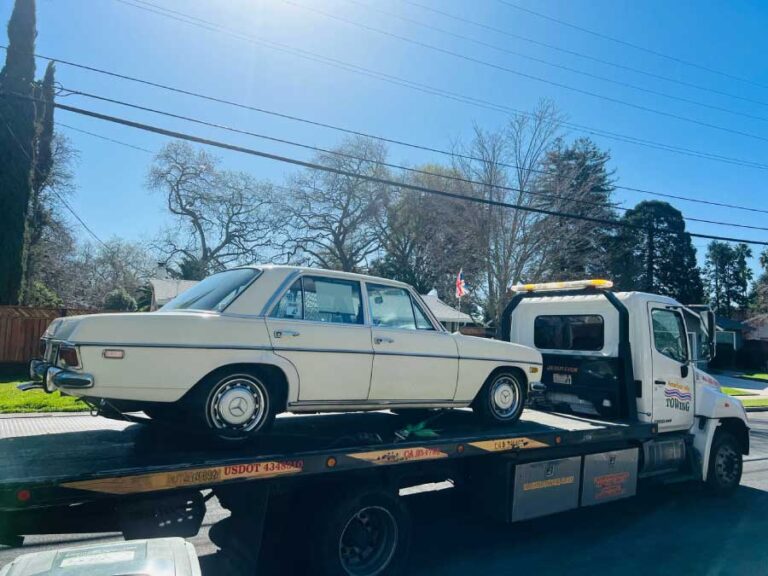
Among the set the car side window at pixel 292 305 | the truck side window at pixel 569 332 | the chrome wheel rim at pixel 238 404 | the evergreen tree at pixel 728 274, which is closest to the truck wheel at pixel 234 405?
the chrome wheel rim at pixel 238 404

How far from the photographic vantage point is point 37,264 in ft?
98.1

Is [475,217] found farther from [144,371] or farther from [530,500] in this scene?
[144,371]

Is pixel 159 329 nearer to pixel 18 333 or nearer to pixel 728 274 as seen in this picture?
pixel 18 333

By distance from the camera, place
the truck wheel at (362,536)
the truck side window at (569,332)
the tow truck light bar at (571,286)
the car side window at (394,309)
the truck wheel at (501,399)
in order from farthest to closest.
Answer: the truck side window at (569,332), the tow truck light bar at (571,286), the truck wheel at (501,399), the car side window at (394,309), the truck wheel at (362,536)

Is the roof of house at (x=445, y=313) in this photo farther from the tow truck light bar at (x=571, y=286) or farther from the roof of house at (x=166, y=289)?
the tow truck light bar at (x=571, y=286)

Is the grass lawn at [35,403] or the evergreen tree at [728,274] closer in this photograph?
the grass lawn at [35,403]

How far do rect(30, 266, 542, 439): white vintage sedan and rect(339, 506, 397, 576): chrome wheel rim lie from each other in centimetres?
88

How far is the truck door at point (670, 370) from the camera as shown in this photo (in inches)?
266

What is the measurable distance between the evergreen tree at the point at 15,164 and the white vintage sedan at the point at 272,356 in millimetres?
19917

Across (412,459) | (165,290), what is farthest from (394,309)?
(165,290)

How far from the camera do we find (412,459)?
4484mm

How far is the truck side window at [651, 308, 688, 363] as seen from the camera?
6.88m

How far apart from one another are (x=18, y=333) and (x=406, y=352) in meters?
16.6

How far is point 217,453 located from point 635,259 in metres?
39.2
